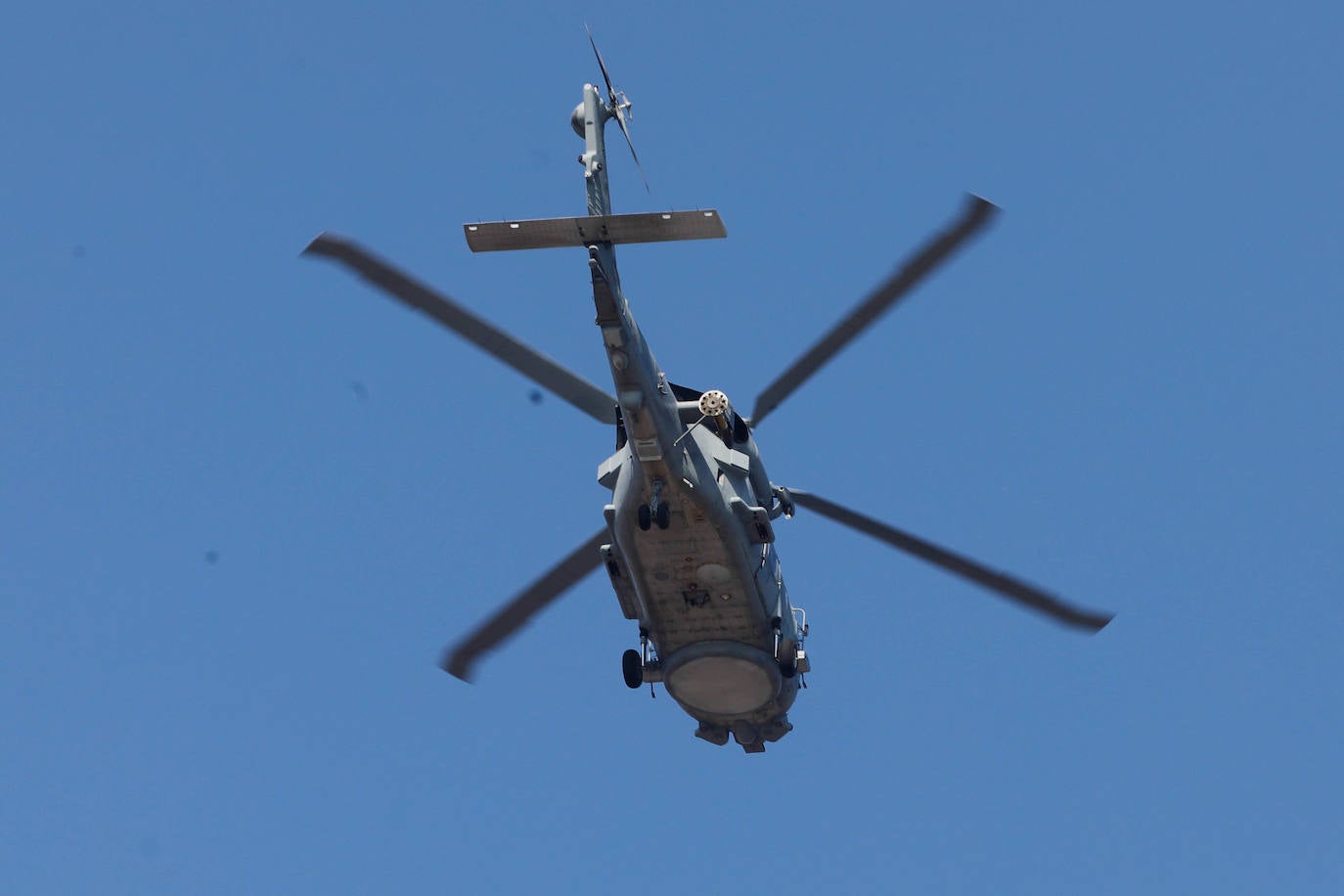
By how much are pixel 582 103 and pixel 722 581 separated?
27.1ft

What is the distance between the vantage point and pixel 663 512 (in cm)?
3078

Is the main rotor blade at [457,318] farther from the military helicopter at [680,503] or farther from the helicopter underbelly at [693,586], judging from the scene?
the helicopter underbelly at [693,586]

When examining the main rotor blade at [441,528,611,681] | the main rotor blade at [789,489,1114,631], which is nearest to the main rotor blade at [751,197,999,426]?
the main rotor blade at [789,489,1114,631]

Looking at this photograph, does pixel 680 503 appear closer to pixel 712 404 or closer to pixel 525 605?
pixel 712 404

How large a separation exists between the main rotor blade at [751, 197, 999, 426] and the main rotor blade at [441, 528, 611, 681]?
15.0ft

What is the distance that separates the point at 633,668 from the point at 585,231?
8.85m

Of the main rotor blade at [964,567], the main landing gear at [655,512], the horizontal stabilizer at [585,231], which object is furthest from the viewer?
the main rotor blade at [964,567]

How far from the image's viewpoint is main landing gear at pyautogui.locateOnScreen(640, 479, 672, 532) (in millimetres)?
30625

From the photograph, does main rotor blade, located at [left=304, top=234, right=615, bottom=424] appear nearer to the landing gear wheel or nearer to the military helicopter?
the military helicopter

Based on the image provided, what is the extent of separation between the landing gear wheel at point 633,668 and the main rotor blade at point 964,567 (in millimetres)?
3891

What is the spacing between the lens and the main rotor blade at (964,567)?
3291 centimetres

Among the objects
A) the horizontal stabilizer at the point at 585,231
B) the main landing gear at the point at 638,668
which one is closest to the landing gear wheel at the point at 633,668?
the main landing gear at the point at 638,668

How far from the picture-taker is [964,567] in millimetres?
33031

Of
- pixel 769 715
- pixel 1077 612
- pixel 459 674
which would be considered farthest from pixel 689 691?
pixel 1077 612
